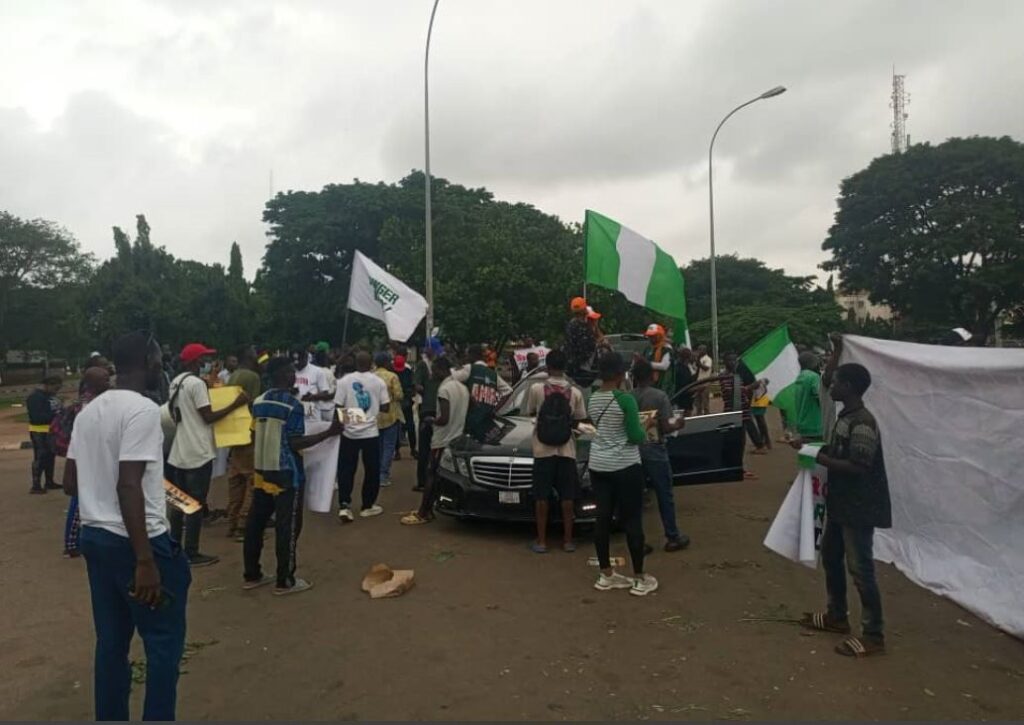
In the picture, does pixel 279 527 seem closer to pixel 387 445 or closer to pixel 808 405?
pixel 387 445

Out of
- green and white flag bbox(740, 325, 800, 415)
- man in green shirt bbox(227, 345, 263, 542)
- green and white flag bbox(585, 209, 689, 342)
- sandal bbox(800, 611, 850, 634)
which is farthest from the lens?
green and white flag bbox(585, 209, 689, 342)

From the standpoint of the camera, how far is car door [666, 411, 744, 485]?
7.07m

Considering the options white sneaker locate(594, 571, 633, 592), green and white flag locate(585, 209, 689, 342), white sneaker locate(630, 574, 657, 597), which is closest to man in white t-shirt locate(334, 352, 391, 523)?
white sneaker locate(594, 571, 633, 592)

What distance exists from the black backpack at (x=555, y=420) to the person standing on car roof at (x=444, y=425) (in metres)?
1.38

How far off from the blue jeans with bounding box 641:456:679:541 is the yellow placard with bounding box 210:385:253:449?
3508 mm

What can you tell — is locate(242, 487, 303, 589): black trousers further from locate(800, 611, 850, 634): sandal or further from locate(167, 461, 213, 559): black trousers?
locate(800, 611, 850, 634): sandal

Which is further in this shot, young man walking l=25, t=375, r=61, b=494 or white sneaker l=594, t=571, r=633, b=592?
young man walking l=25, t=375, r=61, b=494

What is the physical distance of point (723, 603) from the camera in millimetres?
5125

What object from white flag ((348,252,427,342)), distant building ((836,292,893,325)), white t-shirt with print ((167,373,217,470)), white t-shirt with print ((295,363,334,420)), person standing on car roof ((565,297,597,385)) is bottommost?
white t-shirt with print ((167,373,217,470))

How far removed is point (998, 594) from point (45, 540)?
8040mm

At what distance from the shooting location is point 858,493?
4262 millimetres

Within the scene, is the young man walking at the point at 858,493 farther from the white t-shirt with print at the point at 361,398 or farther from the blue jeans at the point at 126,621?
the white t-shirt with print at the point at 361,398

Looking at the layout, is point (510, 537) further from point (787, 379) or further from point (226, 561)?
point (787, 379)

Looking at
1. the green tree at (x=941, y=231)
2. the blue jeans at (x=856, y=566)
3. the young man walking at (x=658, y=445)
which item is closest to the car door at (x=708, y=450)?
the young man walking at (x=658, y=445)
